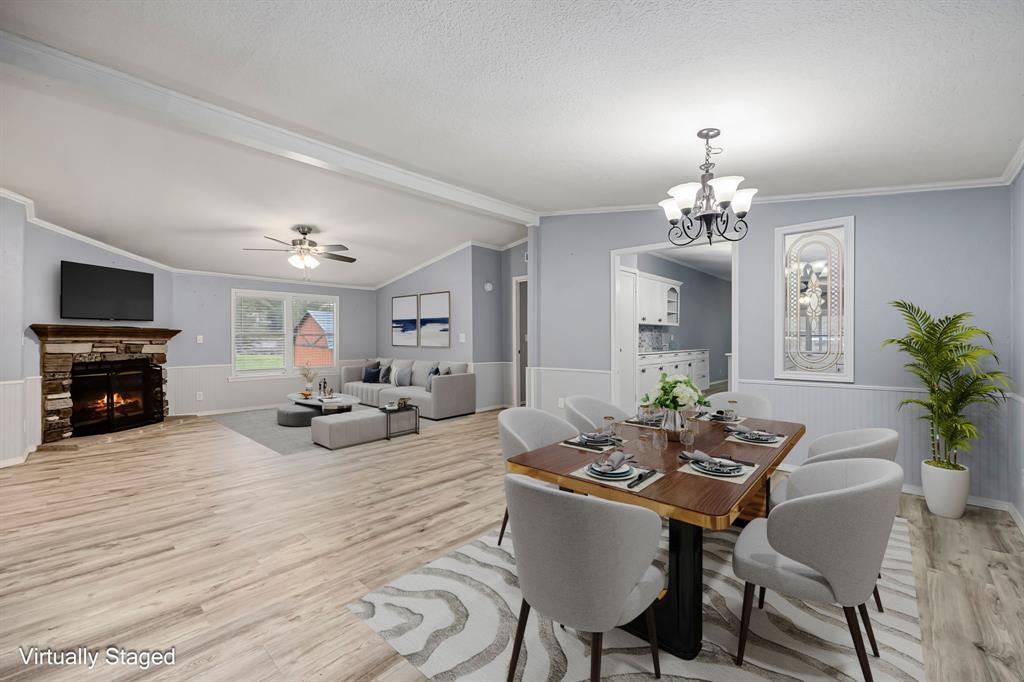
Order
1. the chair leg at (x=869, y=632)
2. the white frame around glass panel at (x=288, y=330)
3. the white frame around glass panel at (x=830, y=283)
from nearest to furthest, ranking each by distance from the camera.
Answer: the chair leg at (x=869, y=632) < the white frame around glass panel at (x=830, y=283) < the white frame around glass panel at (x=288, y=330)

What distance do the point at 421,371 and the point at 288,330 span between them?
2.74 meters

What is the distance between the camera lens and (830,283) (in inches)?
159

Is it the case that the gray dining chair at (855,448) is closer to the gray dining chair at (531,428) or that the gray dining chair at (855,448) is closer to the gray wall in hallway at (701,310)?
the gray dining chair at (531,428)

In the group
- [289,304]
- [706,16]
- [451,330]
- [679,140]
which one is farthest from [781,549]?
[289,304]

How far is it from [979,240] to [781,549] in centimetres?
356

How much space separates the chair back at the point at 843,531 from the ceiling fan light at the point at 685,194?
1.78 meters

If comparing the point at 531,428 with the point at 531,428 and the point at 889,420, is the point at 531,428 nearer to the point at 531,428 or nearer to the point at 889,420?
the point at 531,428

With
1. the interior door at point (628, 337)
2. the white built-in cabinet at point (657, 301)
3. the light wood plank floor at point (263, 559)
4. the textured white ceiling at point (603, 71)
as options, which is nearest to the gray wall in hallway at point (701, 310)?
the white built-in cabinet at point (657, 301)

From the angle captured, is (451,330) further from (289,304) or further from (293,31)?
(293,31)

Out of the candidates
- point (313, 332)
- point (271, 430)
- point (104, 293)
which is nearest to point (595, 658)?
point (271, 430)

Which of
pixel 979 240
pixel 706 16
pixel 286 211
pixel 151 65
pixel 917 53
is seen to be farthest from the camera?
pixel 286 211

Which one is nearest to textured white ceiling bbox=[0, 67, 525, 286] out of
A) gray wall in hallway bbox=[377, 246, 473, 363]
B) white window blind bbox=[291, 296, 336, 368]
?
gray wall in hallway bbox=[377, 246, 473, 363]

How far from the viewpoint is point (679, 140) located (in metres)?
3.10

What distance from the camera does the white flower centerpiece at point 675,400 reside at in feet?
7.95
